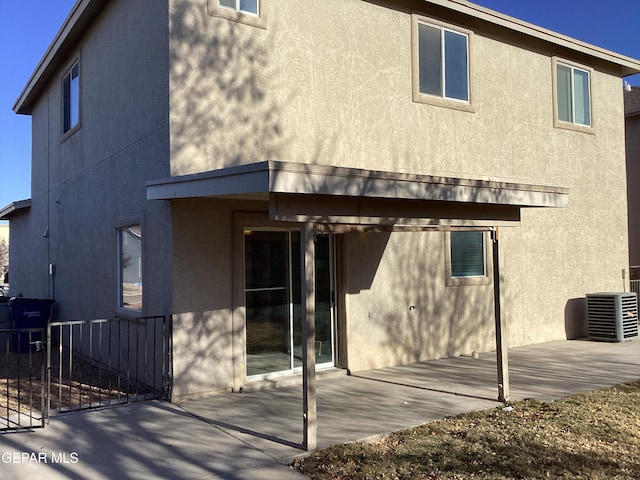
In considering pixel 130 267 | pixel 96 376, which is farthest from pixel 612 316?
pixel 96 376

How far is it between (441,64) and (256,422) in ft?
24.5

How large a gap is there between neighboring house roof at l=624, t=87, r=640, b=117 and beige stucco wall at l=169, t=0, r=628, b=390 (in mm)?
5973

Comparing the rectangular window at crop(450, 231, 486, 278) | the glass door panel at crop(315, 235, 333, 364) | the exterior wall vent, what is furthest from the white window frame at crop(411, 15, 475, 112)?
the exterior wall vent

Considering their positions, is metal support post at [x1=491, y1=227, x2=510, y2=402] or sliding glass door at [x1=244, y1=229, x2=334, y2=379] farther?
sliding glass door at [x1=244, y1=229, x2=334, y2=379]

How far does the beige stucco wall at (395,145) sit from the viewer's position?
774 cm

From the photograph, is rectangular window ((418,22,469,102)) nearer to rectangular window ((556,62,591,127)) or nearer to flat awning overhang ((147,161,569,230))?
rectangular window ((556,62,591,127))

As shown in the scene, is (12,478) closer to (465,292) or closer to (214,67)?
(214,67)

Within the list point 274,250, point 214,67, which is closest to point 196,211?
point 274,250

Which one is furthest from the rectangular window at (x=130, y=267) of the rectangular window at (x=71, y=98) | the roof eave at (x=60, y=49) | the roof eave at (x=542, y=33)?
the roof eave at (x=542, y=33)

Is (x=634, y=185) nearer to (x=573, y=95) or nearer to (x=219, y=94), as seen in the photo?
(x=573, y=95)

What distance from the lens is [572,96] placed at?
1295cm

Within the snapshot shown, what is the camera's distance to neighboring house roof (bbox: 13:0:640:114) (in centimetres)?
1031

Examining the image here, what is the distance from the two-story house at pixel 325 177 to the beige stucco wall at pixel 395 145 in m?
0.03

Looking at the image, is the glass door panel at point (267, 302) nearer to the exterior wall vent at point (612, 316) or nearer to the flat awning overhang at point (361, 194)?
the flat awning overhang at point (361, 194)
